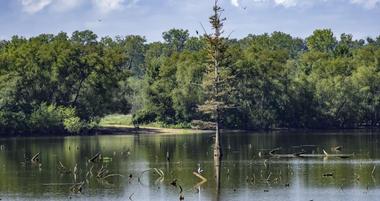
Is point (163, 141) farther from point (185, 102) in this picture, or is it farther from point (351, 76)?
point (351, 76)

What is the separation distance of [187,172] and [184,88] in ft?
309

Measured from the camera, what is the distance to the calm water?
7319 centimetres

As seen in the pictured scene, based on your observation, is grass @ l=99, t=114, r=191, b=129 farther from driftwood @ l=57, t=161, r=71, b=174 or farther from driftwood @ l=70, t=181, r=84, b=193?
driftwood @ l=70, t=181, r=84, b=193

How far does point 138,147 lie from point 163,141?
15.3 metres

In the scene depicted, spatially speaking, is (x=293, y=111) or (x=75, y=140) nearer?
(x=75, y=140)

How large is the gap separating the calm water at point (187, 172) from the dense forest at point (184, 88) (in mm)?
38243

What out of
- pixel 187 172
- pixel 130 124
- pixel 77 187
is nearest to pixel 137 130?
pixel 130 124

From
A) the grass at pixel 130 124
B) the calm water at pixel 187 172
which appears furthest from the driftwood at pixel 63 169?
the grass at pixel 130 124

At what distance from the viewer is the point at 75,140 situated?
497 feet

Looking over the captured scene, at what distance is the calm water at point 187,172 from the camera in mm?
73188

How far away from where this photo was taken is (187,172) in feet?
298

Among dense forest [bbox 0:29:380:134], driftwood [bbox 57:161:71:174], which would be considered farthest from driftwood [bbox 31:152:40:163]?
dense forest [bbox 0:29:380:134]

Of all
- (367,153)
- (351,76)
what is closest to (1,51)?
(351,76)

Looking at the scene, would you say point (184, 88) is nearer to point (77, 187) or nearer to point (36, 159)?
point (36, 159)
